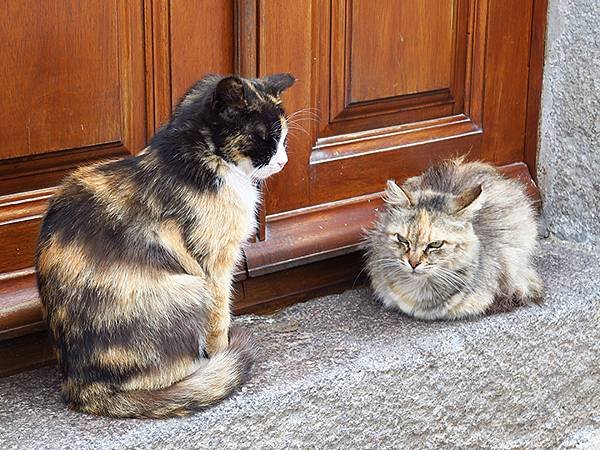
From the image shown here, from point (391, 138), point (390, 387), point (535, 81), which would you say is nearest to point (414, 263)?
point (390, 387)

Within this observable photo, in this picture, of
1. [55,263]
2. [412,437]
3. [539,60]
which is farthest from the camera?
[539,60]

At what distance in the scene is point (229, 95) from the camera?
208 cm

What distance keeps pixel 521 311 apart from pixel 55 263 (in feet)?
4.09

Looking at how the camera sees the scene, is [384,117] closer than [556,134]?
Yes

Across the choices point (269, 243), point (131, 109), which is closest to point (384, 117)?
point (269, 243)

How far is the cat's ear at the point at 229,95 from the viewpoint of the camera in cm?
205

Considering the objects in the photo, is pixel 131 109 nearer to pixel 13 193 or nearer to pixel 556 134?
pixel 13 193

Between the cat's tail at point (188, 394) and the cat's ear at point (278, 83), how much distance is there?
1.88 ft

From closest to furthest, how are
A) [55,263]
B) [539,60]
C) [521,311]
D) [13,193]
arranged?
1. [55,263]
2. [13,193]
3. [521,311]
4. [539,60]

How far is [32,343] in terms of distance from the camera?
2.34 meters

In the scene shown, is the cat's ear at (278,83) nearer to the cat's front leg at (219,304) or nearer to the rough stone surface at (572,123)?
the cat's front leg at (219,304)

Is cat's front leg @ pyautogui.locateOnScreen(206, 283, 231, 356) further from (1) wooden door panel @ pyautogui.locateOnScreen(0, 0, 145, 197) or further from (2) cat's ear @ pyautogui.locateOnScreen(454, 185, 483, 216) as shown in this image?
(2) cat's ear @ pyautogui.locateOnScreen(454, 185, 483, 216)

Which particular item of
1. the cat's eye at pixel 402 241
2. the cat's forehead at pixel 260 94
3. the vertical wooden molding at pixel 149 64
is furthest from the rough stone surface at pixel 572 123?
the vertical wooden molding at pixel 149 64

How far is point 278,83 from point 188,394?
0.69m
